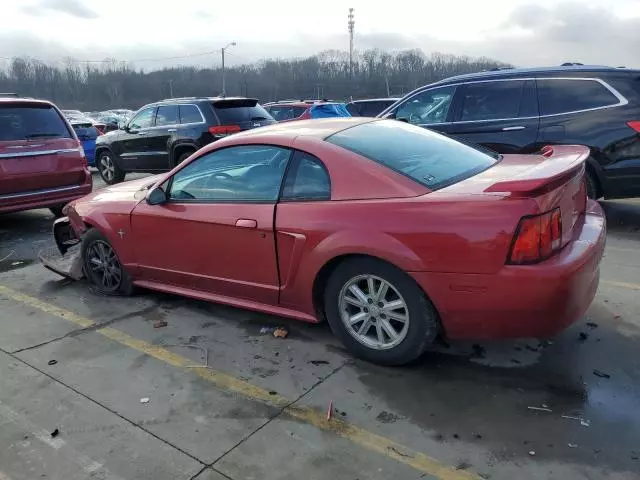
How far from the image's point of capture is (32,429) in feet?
10.0

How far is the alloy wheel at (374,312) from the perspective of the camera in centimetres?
338

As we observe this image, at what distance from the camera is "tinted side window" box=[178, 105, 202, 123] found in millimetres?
10547

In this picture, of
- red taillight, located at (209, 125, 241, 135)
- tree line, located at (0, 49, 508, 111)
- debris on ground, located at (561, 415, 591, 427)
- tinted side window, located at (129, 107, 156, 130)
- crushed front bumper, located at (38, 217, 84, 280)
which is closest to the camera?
debris on ground, located at (561, 415, 591, 427)

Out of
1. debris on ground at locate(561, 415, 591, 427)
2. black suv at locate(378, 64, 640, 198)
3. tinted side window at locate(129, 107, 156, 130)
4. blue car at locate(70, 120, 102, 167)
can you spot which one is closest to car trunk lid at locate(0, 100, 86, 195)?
tinted side window at locate(129, 107, 156, 130)

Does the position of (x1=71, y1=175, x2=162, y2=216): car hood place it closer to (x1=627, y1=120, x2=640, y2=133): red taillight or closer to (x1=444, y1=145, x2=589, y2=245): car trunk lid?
(x1=444, y1=145, x2=589, y2=245): car trunk lid

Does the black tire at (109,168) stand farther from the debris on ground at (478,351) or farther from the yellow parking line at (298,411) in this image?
the debris on ground at (478,351)

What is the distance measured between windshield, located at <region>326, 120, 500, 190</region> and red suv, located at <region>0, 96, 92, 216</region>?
208 inches

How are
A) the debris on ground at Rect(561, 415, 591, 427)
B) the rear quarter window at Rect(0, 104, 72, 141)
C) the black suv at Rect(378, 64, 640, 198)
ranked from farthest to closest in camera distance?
the rear quarter window at Rect(0, 104, 72, 141) < the black suv at Rect(378, 64, 640, 198) < the debris on ground at Rect(561, 415, 591, 427)

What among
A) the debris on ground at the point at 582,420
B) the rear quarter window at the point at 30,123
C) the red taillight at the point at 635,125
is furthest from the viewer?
the rear quarter window at the point at 30,123

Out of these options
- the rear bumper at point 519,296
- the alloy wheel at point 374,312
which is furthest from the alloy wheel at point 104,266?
the rear bumper at point 519,296

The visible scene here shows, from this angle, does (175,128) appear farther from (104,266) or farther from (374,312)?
(374,312)

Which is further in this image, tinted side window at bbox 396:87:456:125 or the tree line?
the tree line

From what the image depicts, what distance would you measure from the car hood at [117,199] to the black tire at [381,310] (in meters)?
1.98

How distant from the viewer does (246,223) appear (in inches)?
150
